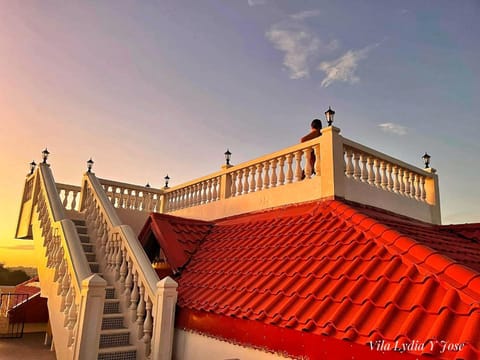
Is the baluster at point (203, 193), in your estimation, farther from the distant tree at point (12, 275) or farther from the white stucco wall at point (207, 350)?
the distant tree at point (12, 275)

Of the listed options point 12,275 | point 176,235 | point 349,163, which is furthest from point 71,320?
point 12,275

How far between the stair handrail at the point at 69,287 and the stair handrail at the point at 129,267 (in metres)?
0.66

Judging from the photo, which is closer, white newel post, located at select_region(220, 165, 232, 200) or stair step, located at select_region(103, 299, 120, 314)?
stair step, located at select_region(103, 299, 120, 314)

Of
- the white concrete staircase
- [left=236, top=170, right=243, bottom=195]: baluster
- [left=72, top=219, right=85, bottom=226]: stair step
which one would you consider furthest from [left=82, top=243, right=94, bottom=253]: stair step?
[left=236, top=170, right=243, bottom=195]: baluster

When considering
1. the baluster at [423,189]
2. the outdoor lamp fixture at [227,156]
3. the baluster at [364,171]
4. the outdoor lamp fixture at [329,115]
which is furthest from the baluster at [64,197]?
the baluster at [423,189]

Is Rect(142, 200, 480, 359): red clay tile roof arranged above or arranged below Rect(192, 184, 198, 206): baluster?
below

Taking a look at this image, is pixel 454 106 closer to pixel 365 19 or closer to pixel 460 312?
pixel 365 19

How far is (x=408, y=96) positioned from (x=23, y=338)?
37.7 ft

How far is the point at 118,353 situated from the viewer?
15.8 ft

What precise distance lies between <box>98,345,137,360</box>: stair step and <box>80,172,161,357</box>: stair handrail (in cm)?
16

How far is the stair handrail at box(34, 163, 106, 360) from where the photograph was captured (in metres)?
4.52

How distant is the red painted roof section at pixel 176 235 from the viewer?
626cm

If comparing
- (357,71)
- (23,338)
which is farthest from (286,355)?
(23,338)

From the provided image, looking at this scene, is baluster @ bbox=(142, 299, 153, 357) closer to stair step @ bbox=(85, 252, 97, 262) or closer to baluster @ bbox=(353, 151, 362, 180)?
stair step @ bbox=(85, 252, 97, 262)
